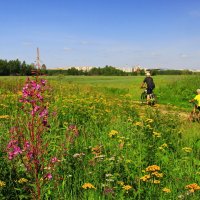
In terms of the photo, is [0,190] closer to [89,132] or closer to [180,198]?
[180,198]

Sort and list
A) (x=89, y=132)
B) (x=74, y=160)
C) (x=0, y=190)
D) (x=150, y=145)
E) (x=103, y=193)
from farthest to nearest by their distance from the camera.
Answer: (x=89, y=132), (x=150, y=145), (x=74, y=160), (x=103, y=193), (x=0, y=190)

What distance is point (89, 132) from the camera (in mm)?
8805

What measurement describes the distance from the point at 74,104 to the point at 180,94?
1676cm

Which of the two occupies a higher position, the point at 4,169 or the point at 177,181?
the point at 4,169

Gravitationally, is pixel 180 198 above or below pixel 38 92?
below

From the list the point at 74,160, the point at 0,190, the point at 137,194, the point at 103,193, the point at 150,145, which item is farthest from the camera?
the point at 150,145

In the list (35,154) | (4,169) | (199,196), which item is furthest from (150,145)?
(35,154)

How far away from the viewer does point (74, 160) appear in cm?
618

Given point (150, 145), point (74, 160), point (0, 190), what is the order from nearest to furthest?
point (0, 190), point (74, 160), point (150, 145)

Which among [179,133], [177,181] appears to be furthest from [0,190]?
[179,133]

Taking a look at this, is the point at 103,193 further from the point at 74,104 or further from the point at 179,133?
the point at 74,104

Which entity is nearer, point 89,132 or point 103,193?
point 103,193

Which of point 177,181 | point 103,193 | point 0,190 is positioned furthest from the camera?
point 177,181

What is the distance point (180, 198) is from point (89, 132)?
4.15 m
